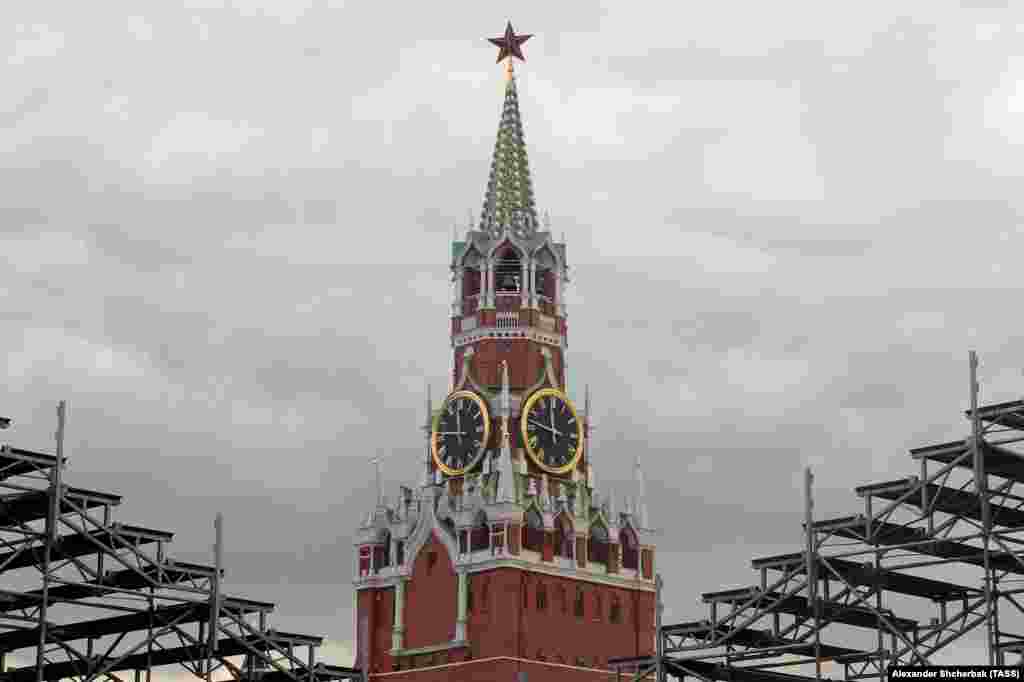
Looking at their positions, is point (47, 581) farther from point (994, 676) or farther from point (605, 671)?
point (605, 671)

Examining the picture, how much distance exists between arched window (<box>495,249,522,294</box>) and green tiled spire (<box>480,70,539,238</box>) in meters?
1.86

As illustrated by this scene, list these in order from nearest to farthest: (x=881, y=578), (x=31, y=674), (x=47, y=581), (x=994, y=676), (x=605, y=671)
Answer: (x=994, y=676) → (x=47, y=581) → (x=881, y=578) → (x=31, y=674) → (x=605, y=671)

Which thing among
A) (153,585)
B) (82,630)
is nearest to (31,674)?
(82,630)

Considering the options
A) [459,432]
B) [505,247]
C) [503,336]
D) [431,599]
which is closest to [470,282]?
[505,247]

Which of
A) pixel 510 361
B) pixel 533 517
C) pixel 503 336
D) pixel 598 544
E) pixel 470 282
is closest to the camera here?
pixel 533 517

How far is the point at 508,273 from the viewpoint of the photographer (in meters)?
145

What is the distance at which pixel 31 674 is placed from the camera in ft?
250

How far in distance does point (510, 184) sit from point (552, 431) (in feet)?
61.8

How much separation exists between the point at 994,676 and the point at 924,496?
7.28 metres

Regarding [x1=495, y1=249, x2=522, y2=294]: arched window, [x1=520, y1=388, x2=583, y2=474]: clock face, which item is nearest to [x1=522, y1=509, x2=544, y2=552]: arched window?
[x1=520, y1=388, x2=583, y2=474]: clock face

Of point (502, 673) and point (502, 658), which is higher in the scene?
point (502, 658)

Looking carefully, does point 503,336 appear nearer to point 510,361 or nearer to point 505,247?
point 510,361

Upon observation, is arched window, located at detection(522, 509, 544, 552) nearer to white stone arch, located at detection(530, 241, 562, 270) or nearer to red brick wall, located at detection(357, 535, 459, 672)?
red brick wall, located at detection(357, 535, 459, 672)

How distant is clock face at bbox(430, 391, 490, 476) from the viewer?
139 metres
